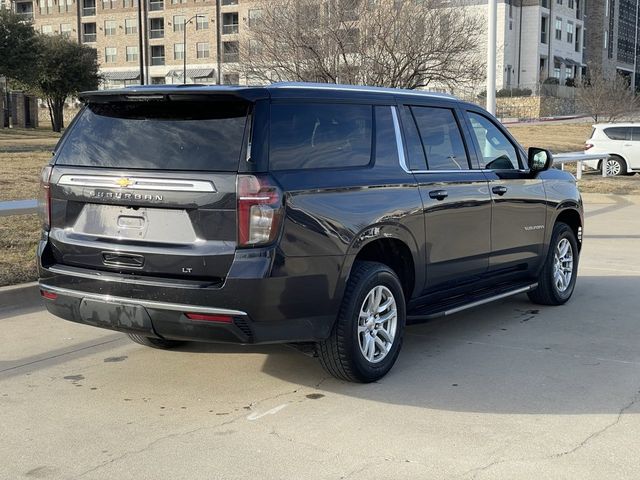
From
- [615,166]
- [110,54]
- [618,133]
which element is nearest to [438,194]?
[615,166]

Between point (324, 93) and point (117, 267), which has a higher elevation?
point (324, 93)

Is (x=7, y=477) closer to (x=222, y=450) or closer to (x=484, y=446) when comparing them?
(x=222, y=450)

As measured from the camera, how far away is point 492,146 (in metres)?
7.00

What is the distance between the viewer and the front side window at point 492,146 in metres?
6.71

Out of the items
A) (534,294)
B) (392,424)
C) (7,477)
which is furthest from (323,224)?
(534,294)

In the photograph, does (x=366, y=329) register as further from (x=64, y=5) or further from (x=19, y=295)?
(x=64, y=5)

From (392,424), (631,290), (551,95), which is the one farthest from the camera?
(551,95)

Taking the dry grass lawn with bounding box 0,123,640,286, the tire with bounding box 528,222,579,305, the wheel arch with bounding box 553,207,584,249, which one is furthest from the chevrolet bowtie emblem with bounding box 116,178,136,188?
the wheel arch with bounding box 553,207,584,249

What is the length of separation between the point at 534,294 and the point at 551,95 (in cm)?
6821

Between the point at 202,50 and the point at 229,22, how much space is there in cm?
446

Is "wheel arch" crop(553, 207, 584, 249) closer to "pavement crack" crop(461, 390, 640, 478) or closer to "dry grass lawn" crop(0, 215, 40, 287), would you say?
"pavement crack" crop(461, 390, 640, 478)

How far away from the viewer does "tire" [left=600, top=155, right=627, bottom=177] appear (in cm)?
2358

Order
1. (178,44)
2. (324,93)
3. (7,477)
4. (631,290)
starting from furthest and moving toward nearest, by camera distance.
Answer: (178,44) → (631,290) → (324,93) → (7,477)

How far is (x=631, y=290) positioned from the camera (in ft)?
27.9
